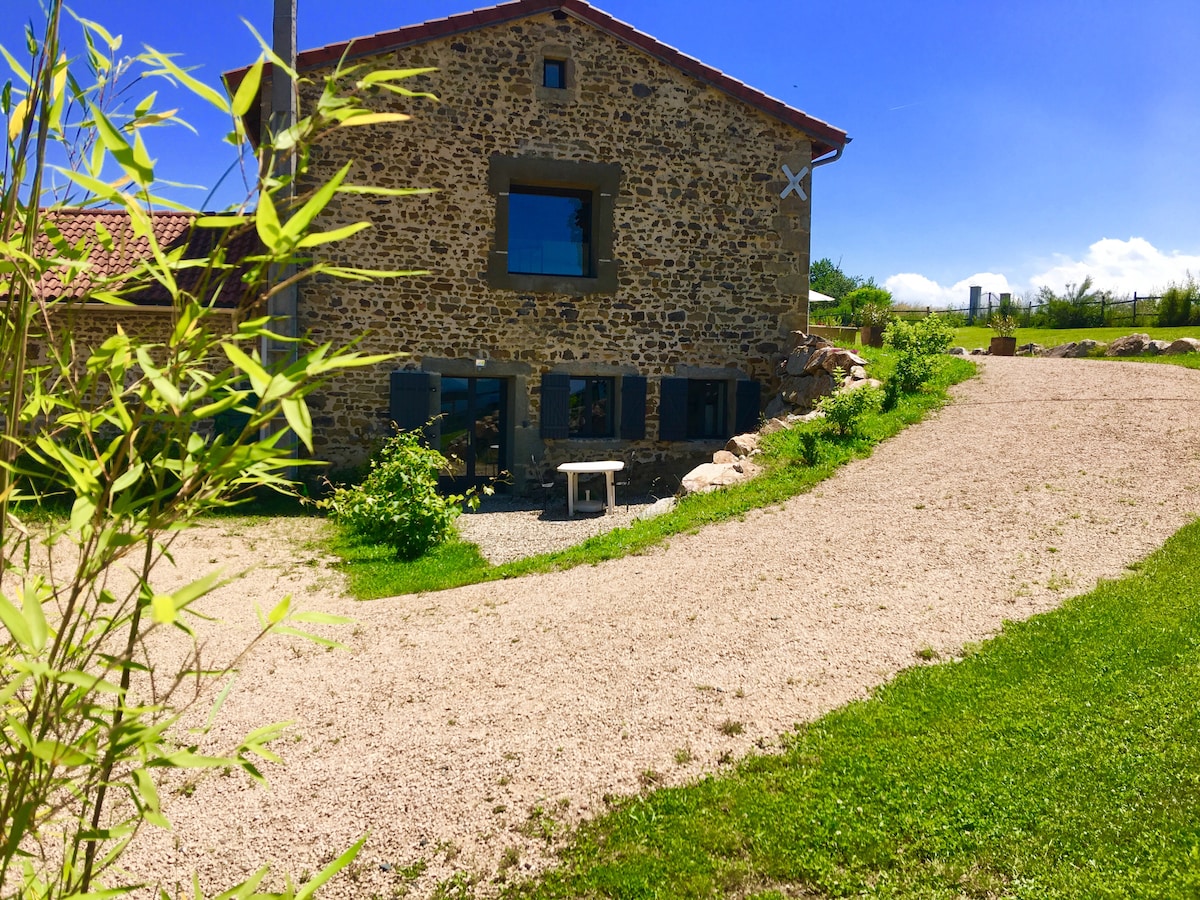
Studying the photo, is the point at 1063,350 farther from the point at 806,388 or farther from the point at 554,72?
the point at 554,72

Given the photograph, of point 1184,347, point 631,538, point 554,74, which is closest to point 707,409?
point 631,538

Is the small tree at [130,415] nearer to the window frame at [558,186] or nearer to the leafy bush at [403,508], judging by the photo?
the leafy bush at [403,508]

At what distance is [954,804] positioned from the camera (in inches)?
133

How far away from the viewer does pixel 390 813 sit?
3.50 m

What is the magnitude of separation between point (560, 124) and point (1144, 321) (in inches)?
879

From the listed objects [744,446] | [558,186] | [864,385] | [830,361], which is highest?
[558,186]

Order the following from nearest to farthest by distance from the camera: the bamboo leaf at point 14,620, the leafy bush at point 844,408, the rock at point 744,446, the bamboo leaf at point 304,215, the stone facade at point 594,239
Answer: the bamboo leaf at point 14,620 → the bamboo leaf at point 304,215 → the leafy bush at point 844,408 → the rock at point 744,446 → the stone facade at point 594,239

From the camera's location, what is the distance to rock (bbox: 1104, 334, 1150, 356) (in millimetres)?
16766

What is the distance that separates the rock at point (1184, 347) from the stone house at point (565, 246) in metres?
8.74

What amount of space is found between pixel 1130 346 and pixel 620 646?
16.8 m

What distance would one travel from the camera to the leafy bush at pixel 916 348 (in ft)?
40.5

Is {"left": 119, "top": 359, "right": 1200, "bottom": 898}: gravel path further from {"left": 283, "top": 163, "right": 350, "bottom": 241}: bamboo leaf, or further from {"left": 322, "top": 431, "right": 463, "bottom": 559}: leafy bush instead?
{"left": 283, "top": 163, "right": 350, "bottom": 241}: bamboo leaf

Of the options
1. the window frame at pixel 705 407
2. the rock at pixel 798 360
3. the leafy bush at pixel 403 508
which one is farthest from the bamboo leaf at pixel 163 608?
the window frame at pixel 705 407

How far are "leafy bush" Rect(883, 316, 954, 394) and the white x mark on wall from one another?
122 inches
